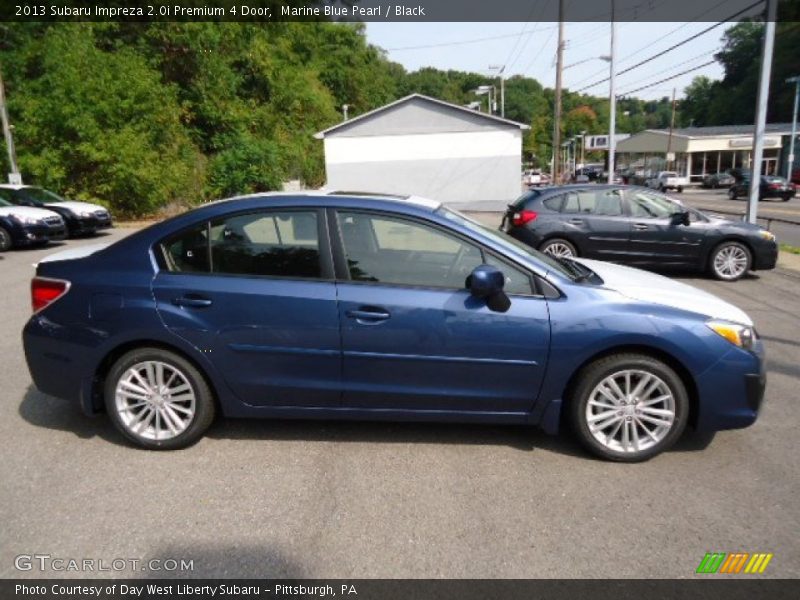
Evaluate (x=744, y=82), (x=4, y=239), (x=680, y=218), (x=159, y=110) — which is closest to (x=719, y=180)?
(x=744, y=82)

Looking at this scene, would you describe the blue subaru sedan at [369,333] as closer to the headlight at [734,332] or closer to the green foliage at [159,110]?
the headlight at [734,332]

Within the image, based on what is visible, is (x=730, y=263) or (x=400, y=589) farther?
(x=730, y=263)

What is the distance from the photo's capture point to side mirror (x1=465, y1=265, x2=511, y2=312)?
3.23 m

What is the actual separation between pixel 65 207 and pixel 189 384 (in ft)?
48.5

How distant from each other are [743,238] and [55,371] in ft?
31.4

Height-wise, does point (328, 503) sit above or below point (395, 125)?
below

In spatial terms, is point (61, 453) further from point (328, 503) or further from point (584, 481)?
point (584, 481)

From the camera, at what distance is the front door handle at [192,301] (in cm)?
347

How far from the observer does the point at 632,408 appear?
135 inches

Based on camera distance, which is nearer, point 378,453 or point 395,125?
point 378,453

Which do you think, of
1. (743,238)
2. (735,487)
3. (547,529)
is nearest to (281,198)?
(547,529)

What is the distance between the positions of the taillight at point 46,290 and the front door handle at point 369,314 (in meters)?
1.87

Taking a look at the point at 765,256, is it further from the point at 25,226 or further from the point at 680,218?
the point at 25,226

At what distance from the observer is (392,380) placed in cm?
344
